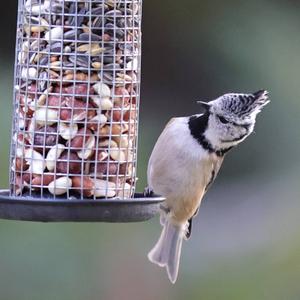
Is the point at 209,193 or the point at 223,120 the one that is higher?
the point at 223,120

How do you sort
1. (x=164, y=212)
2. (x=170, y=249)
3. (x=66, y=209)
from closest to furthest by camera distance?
1. (x=66, y=209)
2. (x=164, y=212)
3. (x=170, y=249)

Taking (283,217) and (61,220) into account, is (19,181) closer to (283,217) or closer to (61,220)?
(61,220)

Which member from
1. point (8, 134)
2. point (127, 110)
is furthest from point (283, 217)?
point (127, 110)

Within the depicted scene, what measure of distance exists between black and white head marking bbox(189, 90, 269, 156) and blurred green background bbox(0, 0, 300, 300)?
6.91 ft

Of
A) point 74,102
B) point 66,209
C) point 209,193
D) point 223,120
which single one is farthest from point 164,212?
point 209,193

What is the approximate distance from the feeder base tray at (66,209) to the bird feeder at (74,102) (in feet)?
0.39

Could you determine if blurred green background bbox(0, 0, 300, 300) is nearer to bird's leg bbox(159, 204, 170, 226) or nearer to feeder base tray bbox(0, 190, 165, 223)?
bird's leg bbox(159, 204, 170, 226)

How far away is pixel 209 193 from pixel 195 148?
9.82ft

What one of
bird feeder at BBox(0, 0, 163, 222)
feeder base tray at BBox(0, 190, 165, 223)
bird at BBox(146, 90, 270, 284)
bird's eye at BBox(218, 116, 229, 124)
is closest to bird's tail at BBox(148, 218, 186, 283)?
bird at BBox(146, 90, 270, 284)

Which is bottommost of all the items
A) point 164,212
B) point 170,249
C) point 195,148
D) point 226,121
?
point 170,249

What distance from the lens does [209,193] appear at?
8.54 m

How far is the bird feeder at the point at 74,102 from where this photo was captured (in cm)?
435

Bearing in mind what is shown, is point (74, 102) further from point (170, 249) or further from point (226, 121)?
point (170, 249)

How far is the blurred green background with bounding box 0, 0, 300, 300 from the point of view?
24.5 ft
